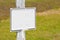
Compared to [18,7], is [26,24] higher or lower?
lower

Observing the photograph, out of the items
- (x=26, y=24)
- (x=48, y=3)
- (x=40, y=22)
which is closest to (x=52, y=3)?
(x=48, y=3)

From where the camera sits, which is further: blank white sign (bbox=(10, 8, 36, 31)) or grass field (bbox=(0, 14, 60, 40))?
grass field (bbox=(0, 14, 60, 40))

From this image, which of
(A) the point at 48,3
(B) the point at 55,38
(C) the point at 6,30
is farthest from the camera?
(A) the point at 48,3

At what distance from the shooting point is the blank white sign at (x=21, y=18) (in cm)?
401

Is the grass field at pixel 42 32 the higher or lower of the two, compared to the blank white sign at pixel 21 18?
lower

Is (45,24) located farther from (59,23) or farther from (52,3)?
(52,3)

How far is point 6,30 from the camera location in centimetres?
1009

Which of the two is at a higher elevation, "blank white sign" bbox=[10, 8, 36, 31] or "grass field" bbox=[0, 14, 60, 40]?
"blank white sign" bbox=[10, 8, 36, 31]

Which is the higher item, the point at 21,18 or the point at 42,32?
the point at 21,18

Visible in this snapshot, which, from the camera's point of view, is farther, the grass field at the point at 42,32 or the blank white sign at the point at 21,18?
the grass field at the point at 42,32

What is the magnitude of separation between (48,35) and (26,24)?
16.7 feet

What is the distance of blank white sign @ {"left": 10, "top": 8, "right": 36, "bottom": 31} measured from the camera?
4.01m

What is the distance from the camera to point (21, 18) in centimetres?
405

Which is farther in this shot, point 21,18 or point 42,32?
point 42,32
